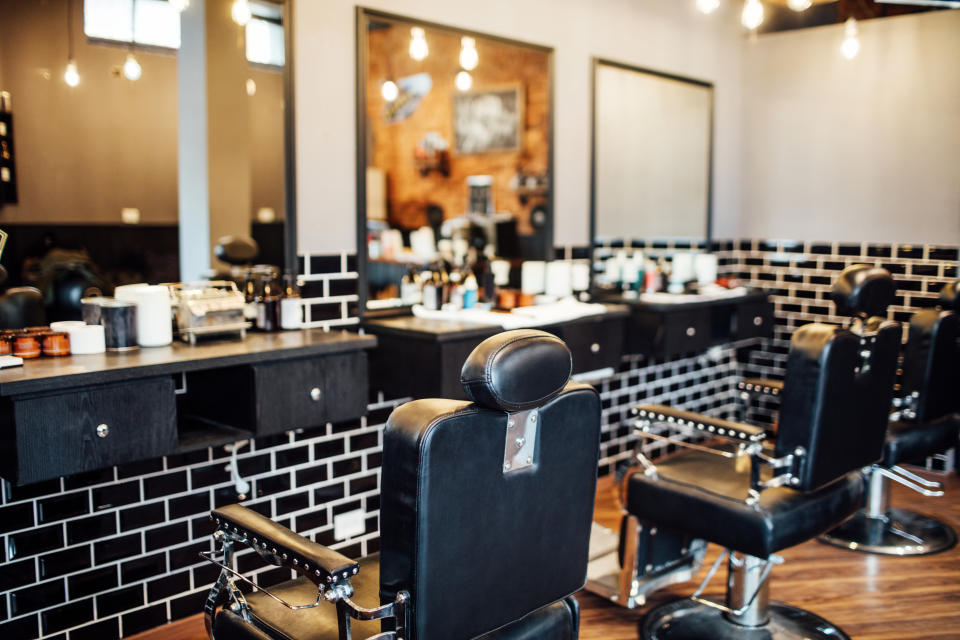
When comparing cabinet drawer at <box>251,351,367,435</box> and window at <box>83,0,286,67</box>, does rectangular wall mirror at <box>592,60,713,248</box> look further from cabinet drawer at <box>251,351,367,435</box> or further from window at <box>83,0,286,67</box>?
cabinet drawer at <box>251,351,367,435</box>

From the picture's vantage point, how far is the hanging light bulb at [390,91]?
4598 mm

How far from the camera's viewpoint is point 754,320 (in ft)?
15.1

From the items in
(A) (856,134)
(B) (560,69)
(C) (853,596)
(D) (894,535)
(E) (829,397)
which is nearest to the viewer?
(E) (829,397)

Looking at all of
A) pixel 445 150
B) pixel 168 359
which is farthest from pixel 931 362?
pixel 445 150

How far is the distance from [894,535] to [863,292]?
64.6 inches

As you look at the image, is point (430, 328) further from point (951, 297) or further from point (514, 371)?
point (951, 297)

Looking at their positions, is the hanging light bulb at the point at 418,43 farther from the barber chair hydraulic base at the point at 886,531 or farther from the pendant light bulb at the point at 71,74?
the barber chair hydraulic base at the point at 886,531

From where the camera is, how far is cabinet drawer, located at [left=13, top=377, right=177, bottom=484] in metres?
2.01

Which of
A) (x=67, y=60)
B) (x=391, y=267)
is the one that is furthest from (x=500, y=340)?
(x=391, y=267)

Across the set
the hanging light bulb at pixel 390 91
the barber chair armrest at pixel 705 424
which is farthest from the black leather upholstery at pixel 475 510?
the hanging light bulb at pixel 390 91

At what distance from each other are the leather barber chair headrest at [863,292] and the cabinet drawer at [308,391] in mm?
1617

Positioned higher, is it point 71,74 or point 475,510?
point 71,74

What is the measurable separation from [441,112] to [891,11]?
283 centimetres

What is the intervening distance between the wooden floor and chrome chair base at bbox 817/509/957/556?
6 centimetres
